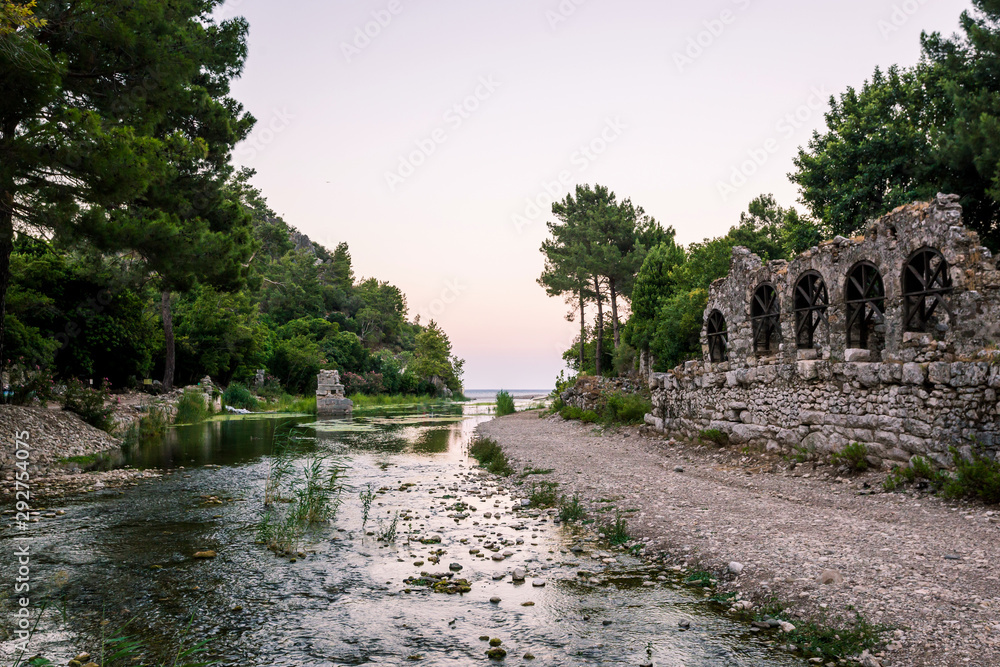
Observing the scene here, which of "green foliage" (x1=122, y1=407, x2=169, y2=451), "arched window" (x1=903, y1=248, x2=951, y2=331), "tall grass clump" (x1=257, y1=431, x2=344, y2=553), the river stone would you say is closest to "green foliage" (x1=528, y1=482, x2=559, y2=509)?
"tall grass clump" (x1=257, y1=431, x2=344, y2=553)

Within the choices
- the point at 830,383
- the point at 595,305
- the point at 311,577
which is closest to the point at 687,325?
the point at 830,383

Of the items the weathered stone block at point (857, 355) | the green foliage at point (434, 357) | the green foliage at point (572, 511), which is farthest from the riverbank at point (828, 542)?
the green foliage at point (434, 357)

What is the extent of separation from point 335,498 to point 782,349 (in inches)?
419

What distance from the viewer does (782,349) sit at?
45.4ft

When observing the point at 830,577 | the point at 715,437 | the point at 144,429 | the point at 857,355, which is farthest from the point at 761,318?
the point at 144,429

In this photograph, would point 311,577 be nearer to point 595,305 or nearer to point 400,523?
point 400,523

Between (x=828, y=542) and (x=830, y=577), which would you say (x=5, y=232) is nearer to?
(x=830, y=577)

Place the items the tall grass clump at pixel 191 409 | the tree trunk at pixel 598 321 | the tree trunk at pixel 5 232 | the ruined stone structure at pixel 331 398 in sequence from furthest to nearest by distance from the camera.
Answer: the tree trunk at pixel 598 321
the ruined stone structure at pixel 331 398
the tall grass clump at pixel 191 409
the tree trunk at pixel 5 232

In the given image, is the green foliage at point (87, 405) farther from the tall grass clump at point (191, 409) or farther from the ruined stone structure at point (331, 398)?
the ruined stone structure at point (331, 398)

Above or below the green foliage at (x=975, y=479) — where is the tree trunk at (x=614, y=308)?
above

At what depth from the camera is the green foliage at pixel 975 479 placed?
7.64m

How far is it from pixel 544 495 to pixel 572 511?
1521 mm

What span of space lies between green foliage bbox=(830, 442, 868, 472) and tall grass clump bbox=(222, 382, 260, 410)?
108ft

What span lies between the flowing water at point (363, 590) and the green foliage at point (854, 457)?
17.7 feet
